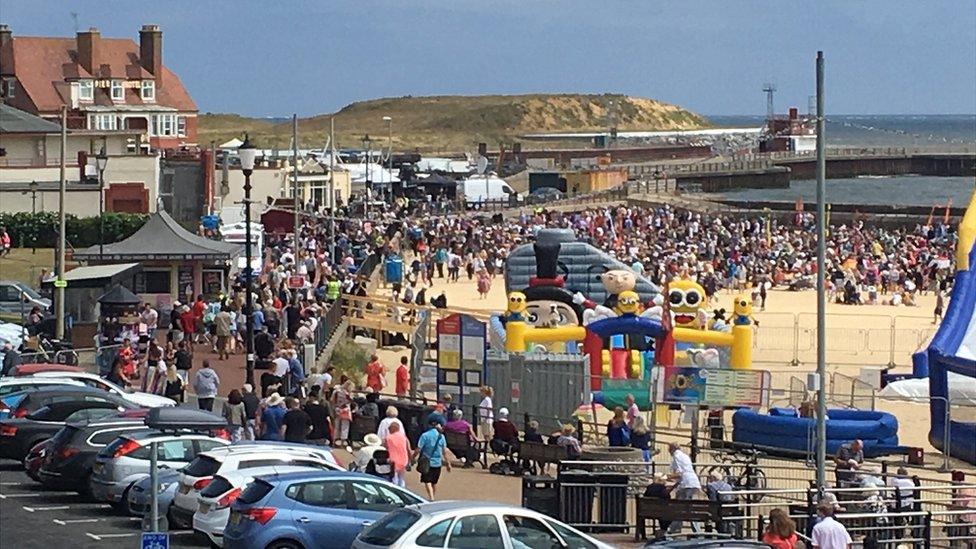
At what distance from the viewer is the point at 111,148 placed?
240ft

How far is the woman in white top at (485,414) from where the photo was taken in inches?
1138

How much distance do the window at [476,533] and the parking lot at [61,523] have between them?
487 centimetres

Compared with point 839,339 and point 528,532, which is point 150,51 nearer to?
point 839,339

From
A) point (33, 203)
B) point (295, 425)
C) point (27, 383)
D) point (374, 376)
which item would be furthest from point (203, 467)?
point (33, 203)

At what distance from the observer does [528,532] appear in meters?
17.5

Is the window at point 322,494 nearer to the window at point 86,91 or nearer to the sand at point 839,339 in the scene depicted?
the sand at point 839,339

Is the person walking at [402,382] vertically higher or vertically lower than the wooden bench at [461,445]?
higher

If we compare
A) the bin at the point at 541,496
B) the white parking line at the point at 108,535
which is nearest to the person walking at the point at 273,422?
the white parking line at the point at 108,535

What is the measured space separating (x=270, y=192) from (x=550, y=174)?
4607cm

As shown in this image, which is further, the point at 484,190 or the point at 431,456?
the point at 484,190

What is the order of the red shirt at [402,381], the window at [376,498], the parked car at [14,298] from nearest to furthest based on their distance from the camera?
the window at [376,498] → the red shirt at [402,381] → the parked car at [14,298]

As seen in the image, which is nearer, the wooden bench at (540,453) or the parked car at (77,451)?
the parked car at (77,451)

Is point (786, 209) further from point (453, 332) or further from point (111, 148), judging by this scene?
point (453, 332)

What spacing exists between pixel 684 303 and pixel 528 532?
2055 cm
